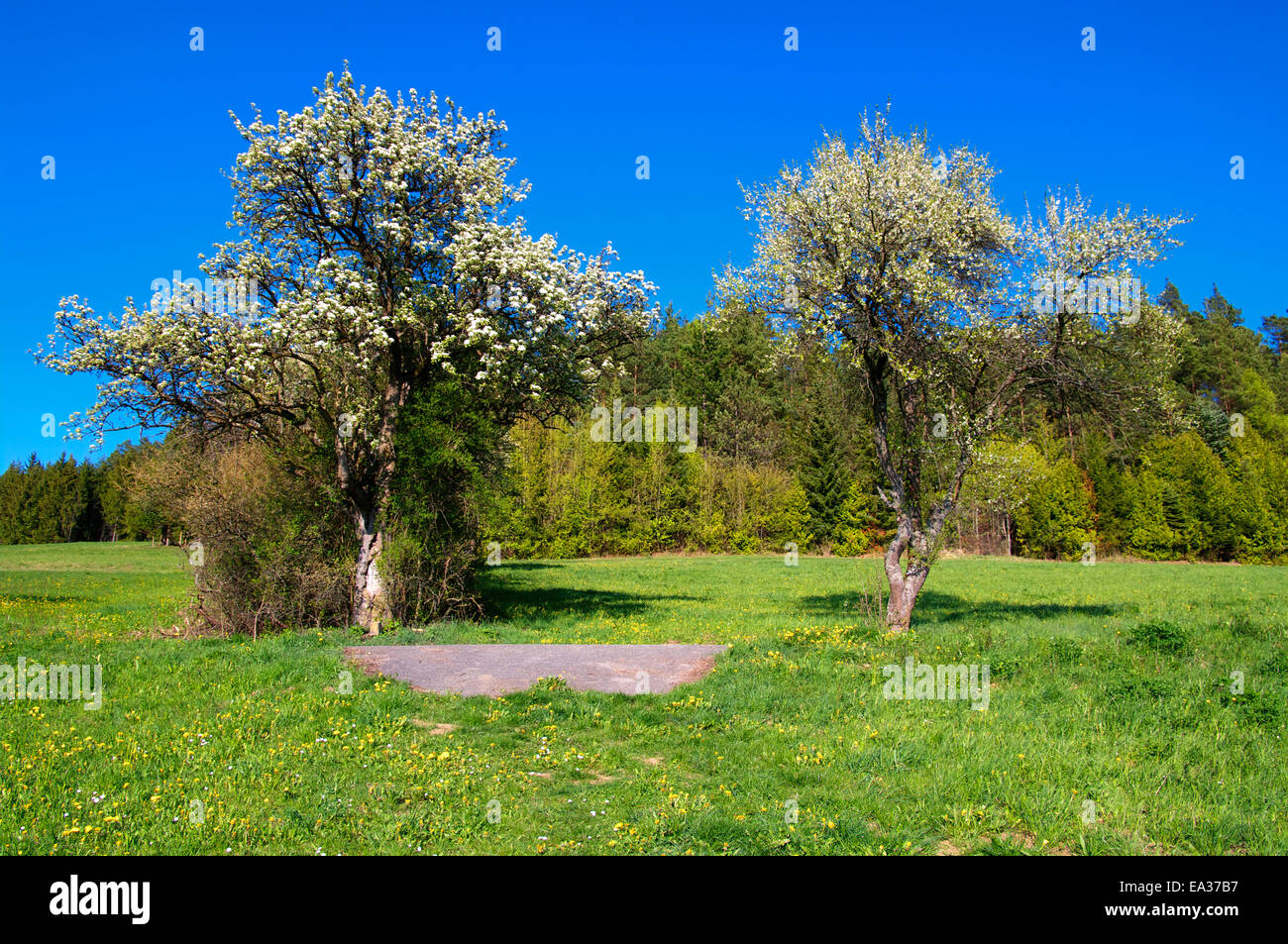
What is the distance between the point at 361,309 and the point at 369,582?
235 inches

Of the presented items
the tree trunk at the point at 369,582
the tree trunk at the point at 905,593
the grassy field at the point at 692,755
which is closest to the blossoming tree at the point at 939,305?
the tree trunk at the point at 905,593

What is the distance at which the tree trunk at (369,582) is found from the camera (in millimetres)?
16844

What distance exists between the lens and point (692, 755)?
8.10 meters

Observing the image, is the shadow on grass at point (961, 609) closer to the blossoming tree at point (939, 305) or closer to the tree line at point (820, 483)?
the blossoming tree at point (939, 305)

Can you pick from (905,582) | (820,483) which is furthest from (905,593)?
(820,483)

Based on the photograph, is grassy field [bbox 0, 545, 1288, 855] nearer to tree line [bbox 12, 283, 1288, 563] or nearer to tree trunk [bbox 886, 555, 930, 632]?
tree trunk [bbox 886, 555, 930, 632]

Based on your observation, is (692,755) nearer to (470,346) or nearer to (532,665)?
(532,665)

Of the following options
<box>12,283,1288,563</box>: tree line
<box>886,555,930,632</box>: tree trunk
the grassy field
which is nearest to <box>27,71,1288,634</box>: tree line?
<box>886,555,930,632</box>: tree trunk

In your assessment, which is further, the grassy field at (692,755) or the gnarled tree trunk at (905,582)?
the gnarled tree trunk at (905,582)

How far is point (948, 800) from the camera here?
6.64m

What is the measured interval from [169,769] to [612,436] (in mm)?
49285

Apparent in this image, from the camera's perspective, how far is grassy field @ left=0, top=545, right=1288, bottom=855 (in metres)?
5.97

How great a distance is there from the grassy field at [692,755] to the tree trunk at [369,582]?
72.1 inches
